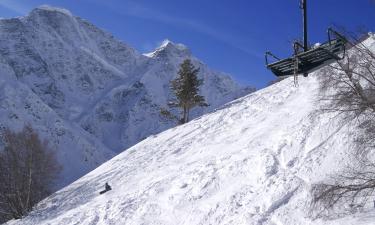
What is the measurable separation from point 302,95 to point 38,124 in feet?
346

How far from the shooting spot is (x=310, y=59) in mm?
11938

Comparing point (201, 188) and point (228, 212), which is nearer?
point (228, 212)

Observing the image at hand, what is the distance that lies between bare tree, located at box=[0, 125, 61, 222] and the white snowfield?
2.19m

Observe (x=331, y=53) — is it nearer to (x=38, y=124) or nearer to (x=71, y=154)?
(x=71, y=154)

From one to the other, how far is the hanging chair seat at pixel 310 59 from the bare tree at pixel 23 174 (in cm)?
2401

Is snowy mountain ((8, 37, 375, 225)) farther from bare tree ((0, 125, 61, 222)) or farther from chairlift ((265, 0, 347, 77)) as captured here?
chairlift ((265, 0, 347, 77))

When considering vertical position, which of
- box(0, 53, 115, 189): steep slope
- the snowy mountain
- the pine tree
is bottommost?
the snowy mountain

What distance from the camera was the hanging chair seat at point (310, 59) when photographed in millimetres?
11477

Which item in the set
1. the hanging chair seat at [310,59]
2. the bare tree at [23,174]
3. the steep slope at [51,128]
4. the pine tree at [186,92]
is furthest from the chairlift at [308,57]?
the steep slope at [51,128]

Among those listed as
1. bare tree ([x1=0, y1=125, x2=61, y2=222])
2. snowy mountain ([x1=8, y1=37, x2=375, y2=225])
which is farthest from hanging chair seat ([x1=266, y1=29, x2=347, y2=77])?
bare tree ([x1=0, y1=125, x2=61, y2=222])

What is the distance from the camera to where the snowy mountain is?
64.4 feet

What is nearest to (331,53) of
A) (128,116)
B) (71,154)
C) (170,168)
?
(170,168)

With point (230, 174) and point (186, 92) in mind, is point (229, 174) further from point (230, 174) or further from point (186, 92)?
point (186, 92)

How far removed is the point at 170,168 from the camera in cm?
2753
